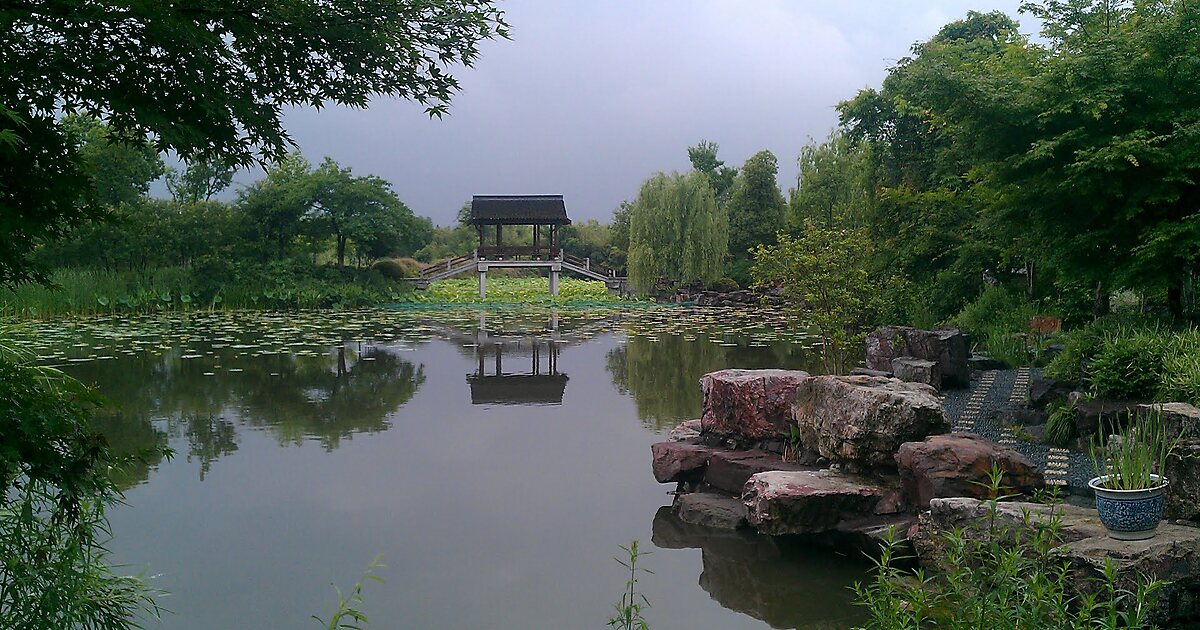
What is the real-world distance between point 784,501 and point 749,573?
0.52 m

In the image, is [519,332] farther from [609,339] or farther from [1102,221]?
[1102,221]

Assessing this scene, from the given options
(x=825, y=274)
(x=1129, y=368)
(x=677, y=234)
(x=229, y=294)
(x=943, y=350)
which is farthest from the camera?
(x=677, y=234)

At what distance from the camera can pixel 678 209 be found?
29.7 metres

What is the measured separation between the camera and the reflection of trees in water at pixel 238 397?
8.67m

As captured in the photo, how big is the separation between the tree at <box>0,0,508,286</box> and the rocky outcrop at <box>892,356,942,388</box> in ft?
23.7

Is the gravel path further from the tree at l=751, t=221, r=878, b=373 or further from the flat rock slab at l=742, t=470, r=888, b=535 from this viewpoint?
the tree at l=751, t=221, r=878, b=373

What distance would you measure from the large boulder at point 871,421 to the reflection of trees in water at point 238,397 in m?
4.68

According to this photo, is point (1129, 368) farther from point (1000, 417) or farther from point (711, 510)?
point (711, 510)

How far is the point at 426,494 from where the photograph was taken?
678 centimetres

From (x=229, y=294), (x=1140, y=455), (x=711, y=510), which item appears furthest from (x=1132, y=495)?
(x=229, y=294)

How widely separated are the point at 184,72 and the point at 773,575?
4.05 m

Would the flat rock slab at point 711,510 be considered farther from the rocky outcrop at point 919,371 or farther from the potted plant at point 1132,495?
the rocky outcrop at point 919,371

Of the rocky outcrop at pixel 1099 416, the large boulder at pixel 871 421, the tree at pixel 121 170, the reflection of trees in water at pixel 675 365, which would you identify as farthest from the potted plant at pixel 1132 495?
the tree at pixel 121 170

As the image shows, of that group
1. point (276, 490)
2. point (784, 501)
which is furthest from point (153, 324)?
point (784, 501)
